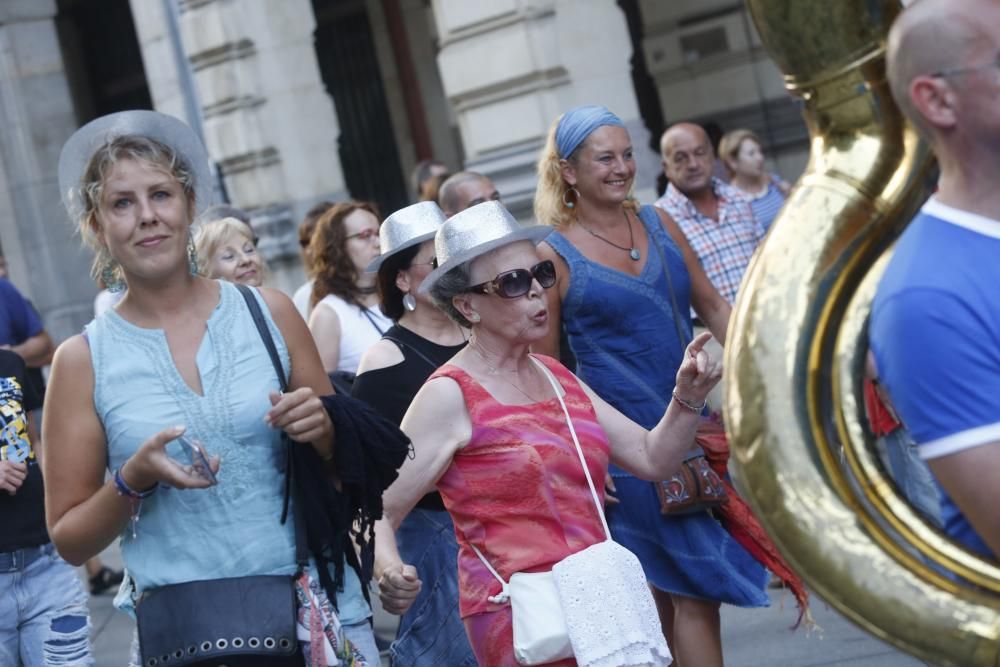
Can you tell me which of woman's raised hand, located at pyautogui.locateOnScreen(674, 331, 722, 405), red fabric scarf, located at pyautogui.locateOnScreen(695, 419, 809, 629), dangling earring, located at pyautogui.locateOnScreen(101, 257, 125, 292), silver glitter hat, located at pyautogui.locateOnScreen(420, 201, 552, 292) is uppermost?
dangling earring, located at pyautogui.locateOnScreen(101, 257, 125, 292)

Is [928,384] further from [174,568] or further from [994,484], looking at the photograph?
[174,568]

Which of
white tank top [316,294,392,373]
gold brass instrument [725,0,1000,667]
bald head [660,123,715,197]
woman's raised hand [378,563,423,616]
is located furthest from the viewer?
bald head [660,123,715,197]

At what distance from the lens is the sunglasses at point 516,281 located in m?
3.84

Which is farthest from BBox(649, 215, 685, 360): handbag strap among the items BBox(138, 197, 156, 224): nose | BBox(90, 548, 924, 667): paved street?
BBox(138, 197, 156, 224): nose

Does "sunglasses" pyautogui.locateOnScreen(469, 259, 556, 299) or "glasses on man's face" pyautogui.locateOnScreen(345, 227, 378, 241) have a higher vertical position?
"glasses on man's face" pyautogui.locateOnScreen(345, 227, 378, 241)

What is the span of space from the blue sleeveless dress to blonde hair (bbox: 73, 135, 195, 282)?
63.4 inches

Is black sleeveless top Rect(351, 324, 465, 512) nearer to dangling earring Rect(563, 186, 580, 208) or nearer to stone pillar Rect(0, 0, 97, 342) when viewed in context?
dangling earring Rect(563, 186, 580, 208)

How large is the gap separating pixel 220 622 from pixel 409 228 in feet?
6.78

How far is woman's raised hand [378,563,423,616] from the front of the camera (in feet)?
12.4

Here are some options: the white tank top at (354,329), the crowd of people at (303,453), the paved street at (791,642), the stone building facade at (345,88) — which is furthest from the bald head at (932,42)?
the stone building facade at (345,88)

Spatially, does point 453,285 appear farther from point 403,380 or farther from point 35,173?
point 35,173

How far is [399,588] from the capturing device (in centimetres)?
379

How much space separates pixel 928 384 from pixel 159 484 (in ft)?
5.98

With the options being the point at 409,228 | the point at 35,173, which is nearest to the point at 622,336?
the point at 409,228
